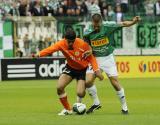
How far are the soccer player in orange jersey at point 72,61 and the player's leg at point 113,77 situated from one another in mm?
408

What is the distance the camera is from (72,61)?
50.0 ft

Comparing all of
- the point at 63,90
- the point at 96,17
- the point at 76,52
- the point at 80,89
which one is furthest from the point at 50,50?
the point at 96,17

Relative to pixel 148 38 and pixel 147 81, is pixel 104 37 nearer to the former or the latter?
pixel 147 81

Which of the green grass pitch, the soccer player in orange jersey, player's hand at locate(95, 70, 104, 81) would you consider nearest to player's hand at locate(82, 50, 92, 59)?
the soccer player in orange jersey

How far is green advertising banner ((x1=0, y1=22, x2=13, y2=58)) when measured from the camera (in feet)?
99.2

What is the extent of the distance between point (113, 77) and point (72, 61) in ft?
3.19

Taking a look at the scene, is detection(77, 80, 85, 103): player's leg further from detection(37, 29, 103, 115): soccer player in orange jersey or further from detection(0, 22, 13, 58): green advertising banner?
detection(0, 22, 13, 58): green advertising banner

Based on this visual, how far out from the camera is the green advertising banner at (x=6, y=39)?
30250mm

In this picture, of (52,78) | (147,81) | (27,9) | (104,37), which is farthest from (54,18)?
(104,37)

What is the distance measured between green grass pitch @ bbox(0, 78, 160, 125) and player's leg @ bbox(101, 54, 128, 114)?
0.28 meters

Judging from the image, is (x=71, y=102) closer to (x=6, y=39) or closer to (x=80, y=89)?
(x=80, y=89)

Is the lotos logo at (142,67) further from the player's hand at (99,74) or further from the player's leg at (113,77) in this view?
the player's hand at (99,74)

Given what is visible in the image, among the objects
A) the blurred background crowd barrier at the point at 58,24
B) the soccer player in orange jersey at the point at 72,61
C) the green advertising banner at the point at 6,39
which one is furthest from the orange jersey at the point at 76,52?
the green advertising banner at the point at 6,39

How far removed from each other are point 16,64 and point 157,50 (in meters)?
6.74
